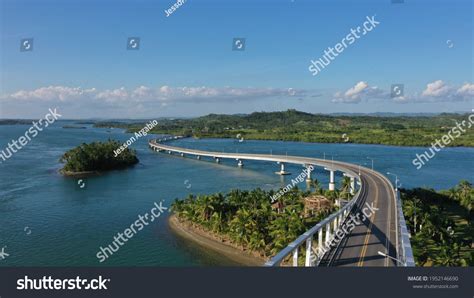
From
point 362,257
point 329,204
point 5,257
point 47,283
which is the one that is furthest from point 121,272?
point 329,204

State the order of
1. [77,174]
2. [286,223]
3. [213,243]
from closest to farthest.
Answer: [286,223], [213,243], [77,174]

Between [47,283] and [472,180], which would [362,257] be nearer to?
[47,283]

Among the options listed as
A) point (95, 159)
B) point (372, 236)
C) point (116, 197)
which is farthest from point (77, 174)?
point (372, 236)

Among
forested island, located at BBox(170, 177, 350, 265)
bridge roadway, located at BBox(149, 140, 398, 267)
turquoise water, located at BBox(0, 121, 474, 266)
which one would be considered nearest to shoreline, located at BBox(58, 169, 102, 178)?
turquoise water, located at BBox(0, 121, 474, 266)

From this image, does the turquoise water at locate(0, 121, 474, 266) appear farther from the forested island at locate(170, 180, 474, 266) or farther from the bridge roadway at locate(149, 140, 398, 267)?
the bridge roadway at locate(149, 140, 398, 267)
